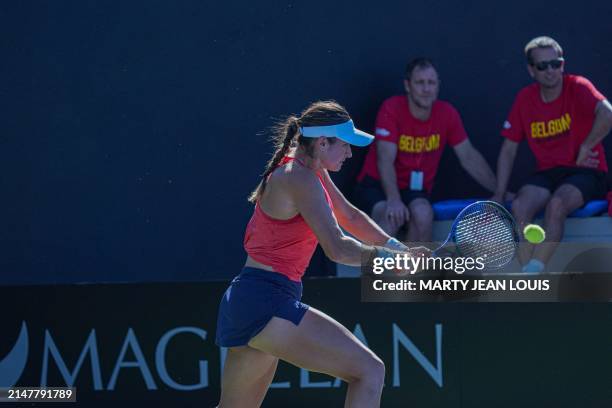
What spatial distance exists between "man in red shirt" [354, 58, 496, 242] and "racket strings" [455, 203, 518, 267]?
161cm

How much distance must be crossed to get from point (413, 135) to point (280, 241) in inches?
104

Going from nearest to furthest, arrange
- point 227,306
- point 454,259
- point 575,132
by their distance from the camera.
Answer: point 227,306 < point 454,259 < point 575,132

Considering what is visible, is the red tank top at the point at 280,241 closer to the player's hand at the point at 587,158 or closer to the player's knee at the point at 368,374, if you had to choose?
the player's knee at the point at 368,374

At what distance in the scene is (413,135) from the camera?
6469 millimetres

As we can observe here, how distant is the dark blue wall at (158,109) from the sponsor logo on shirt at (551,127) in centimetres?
99

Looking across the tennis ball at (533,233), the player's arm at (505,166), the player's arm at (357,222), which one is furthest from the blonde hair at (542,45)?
the player's arm at (357,222)

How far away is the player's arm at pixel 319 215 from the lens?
386cm

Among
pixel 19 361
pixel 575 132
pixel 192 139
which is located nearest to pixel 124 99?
pixel 192 139

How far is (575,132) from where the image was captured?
635 centimetres

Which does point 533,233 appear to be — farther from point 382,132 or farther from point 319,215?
point 319,215

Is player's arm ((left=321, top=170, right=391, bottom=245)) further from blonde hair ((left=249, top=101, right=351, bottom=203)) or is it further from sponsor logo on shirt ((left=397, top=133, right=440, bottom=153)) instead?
sponsor logo on shirt ((left=397, top=133, right=440, bottom=153))

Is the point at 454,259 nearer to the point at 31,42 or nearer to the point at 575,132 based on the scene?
the point at 575,132

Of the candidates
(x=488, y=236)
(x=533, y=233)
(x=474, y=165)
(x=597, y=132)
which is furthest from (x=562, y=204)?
(x=488, y=236)

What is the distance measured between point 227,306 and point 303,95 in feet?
9.68
